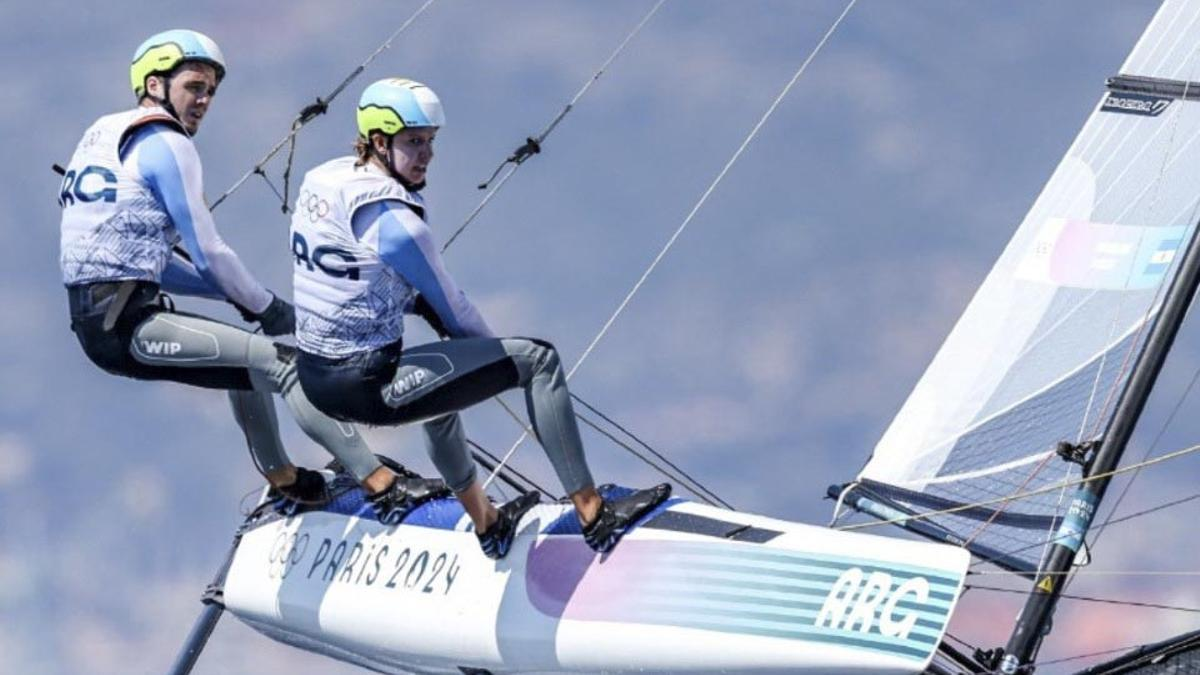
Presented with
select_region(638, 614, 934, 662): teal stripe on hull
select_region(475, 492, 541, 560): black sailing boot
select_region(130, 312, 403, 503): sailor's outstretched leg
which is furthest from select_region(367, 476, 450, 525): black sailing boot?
select_region(638, 614, 934, 662): teal stripe on hull

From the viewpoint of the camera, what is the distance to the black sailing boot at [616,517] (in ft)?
29.8

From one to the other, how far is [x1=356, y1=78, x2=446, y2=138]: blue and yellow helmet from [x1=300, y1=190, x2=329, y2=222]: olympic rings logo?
232 mm

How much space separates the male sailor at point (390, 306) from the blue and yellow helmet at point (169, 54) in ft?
1.88

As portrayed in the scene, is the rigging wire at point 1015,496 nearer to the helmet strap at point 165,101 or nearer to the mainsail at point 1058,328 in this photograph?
the mainsail at point 1058,328

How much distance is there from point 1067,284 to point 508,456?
2.31 meters

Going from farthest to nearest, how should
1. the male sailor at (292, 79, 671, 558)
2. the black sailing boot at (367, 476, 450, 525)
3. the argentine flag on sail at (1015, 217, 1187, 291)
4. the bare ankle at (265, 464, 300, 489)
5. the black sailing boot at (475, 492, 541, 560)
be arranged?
1. the argentine flag on sail at (1015, 217, 1187, 291)
2. the bare ankle at (265, 464, 300, 489)
3. the black sailing boot at (367, 476, 450, 525)
4. the black sailing boot at (475, 492, 541, 560)
5. the male sailor at (292, 79, 671, 558)

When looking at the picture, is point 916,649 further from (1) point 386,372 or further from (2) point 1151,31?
(2) point 1151,31

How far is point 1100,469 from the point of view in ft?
32.2

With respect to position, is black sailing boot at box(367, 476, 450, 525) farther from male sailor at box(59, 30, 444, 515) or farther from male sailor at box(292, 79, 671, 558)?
male sailor at box(292, 79, 671, 558)

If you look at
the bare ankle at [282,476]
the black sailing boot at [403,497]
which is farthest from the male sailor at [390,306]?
the bare ankle at [282,476]

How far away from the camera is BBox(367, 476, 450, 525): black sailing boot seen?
9.93 metres

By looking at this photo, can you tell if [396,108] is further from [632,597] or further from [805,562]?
[805,562]

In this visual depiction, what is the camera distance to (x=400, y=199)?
8.66 metres

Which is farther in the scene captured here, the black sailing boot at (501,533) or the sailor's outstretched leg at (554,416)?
the black sailing boot at (501,533)
